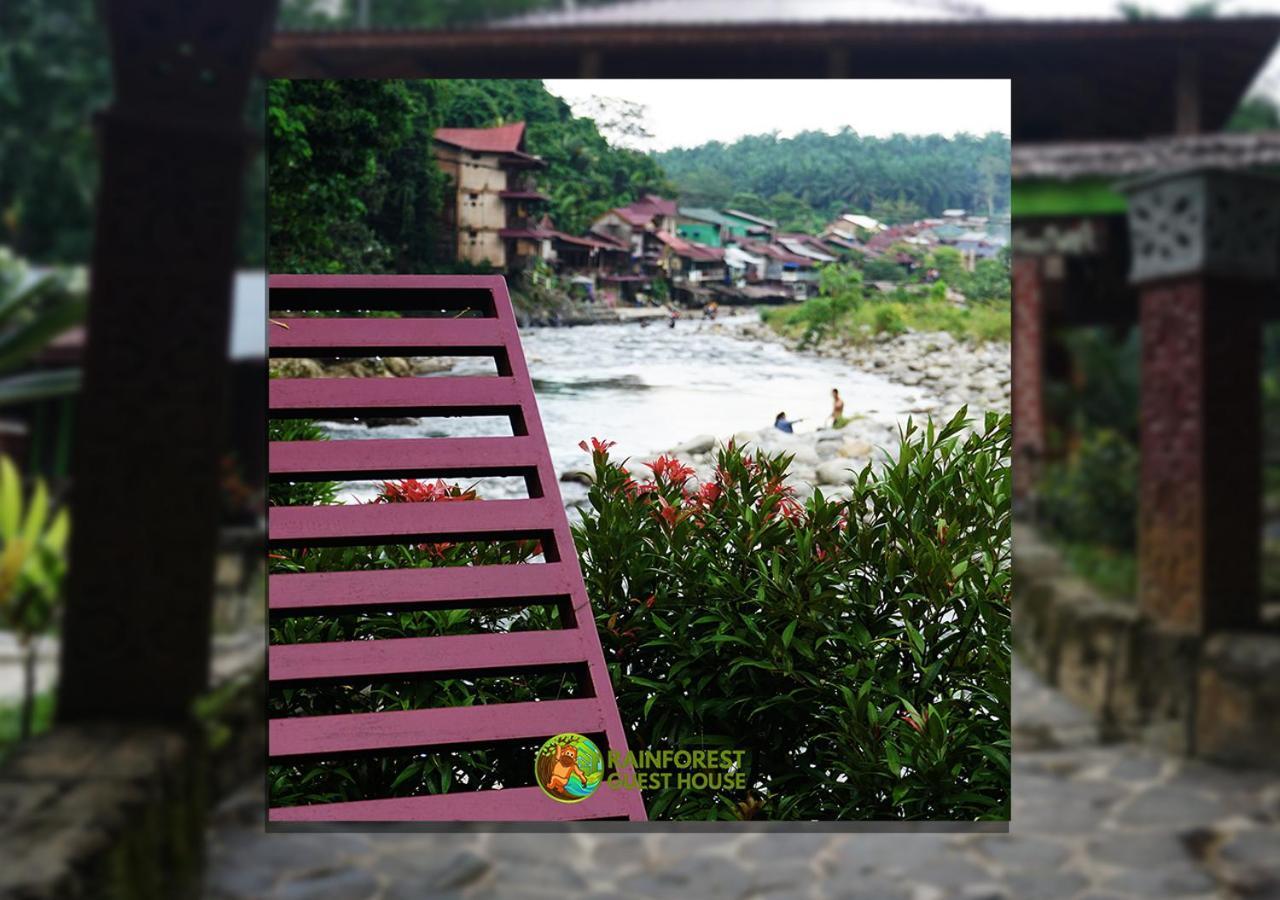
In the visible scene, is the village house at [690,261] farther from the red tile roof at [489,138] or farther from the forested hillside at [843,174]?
the red tile roof at [489,138]

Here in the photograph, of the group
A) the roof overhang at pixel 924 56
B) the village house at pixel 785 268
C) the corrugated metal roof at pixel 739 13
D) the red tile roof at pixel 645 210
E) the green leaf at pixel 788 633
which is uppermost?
the corrugated metal roof at pixel 739 13

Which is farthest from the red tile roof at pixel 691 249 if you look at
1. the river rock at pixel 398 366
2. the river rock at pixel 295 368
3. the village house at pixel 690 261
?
the river rock at pixel 295 368

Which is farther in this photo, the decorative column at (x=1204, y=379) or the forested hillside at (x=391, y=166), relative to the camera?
the forested hillside at (x=391, y=166)

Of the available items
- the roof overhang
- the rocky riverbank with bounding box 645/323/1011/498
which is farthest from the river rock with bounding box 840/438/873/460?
the roof overhang

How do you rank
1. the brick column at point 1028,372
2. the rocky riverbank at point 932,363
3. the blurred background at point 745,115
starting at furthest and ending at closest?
the rocky riverbank at point 932,363 → the brick column at point 1028,372 → the blurred background at point 745,115

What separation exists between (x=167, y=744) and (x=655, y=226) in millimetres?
1970

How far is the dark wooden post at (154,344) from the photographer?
3.03 metres

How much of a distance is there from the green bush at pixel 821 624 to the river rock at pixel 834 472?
0.05 m

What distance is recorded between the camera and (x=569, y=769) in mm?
3398

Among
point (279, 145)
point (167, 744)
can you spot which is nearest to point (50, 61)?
point (279, 145)

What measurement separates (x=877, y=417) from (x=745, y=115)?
953mm

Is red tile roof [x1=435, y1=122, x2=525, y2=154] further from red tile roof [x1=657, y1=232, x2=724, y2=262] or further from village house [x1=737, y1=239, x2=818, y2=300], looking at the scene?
village house [x1=737, y1=239, x2=818, y2=300]

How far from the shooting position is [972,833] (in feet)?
11.1

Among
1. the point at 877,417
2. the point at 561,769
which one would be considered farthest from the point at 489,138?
the point at 561,769
